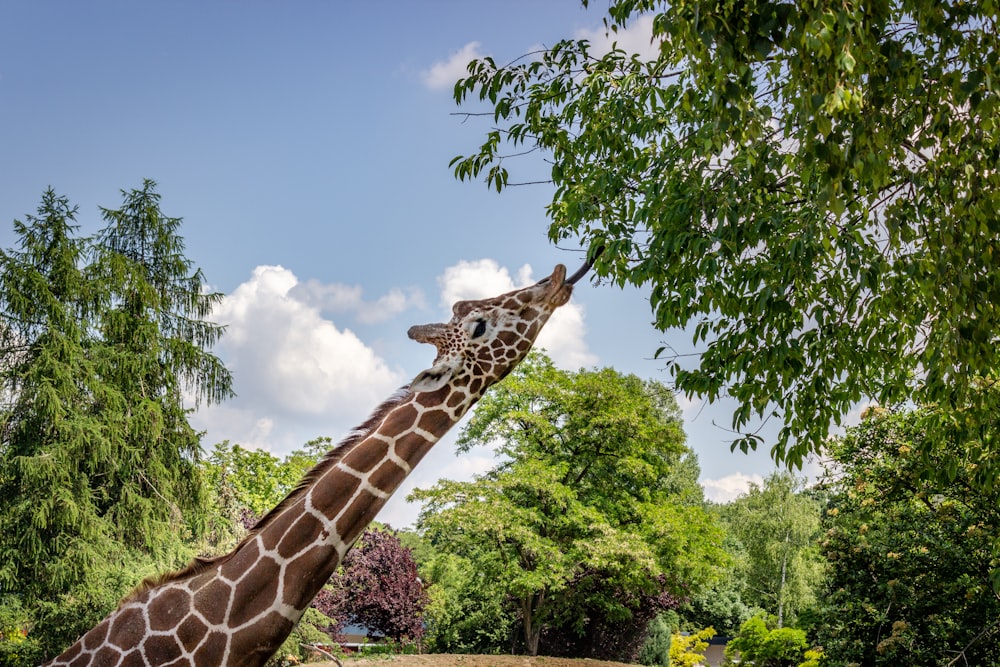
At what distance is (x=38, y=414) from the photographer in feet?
40.3

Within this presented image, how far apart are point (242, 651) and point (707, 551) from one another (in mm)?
15410

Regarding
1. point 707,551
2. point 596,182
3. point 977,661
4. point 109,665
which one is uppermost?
point 707,551

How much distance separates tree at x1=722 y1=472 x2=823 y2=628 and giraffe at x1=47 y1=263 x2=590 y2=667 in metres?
24.4

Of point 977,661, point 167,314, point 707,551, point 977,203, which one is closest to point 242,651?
point 977,203

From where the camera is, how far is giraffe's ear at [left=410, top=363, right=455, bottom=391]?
3627 millimetres

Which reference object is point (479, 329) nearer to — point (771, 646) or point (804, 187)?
point (804, 187)

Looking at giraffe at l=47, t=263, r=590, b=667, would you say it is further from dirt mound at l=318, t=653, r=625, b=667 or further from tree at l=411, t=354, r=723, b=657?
tree at l=411, t=354, r=723, b=657

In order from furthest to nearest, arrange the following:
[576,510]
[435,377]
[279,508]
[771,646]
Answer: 1. [576,510]
2. [771,646]
3. [435,377]
4. [279,508]

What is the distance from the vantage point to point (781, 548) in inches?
1060

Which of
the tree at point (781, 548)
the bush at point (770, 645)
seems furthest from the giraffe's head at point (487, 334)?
the tree at point (781, 548)

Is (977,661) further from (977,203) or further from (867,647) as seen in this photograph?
(977,203)

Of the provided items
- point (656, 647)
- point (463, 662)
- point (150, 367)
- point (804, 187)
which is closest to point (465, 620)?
point (463, 662)

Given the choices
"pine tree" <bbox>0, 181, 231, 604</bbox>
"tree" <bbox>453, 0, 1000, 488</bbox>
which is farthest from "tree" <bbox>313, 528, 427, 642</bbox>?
"tree" <bbox>453, 0, 1000, 488</bbox>

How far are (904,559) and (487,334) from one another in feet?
29.8
